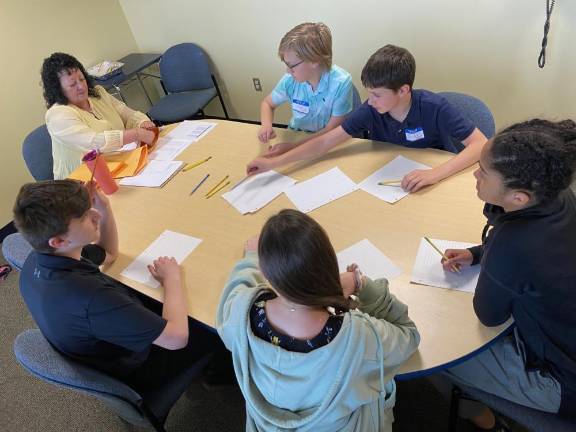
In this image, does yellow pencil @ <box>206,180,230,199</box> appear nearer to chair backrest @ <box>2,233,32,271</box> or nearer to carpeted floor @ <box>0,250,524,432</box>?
chair backrest @ <box>2,233,32,271</box>

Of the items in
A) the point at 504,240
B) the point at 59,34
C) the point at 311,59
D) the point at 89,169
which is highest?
the point at 59,34

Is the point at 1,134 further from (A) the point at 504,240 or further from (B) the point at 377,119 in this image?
(A) the point at 504,240

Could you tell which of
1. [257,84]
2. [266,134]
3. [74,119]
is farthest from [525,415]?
[257,84]

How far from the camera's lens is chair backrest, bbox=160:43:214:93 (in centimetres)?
338

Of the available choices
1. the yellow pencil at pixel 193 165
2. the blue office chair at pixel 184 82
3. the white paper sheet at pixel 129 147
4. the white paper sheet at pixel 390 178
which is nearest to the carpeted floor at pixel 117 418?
the white paper sheet at pixel 390 178

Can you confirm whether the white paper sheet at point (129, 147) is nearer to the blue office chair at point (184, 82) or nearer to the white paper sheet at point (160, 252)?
the white paper sheet at point (160, 252)

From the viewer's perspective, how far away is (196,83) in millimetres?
3482

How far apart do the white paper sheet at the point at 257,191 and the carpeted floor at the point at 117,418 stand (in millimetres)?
851

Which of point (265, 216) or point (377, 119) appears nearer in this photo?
point (265, 216)

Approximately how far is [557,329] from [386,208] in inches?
24.2

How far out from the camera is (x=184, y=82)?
3502mm

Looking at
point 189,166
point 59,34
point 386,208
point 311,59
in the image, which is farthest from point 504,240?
point 59,34

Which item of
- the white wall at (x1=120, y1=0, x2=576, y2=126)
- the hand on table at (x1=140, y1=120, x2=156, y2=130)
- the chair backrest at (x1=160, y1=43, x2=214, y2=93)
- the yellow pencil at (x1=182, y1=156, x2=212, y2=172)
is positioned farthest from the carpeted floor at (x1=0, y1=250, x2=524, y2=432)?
the chair backrest at (x1=160, y1=43, x2=214, y2=93)

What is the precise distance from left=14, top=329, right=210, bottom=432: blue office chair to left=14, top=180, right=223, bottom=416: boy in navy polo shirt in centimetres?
5
